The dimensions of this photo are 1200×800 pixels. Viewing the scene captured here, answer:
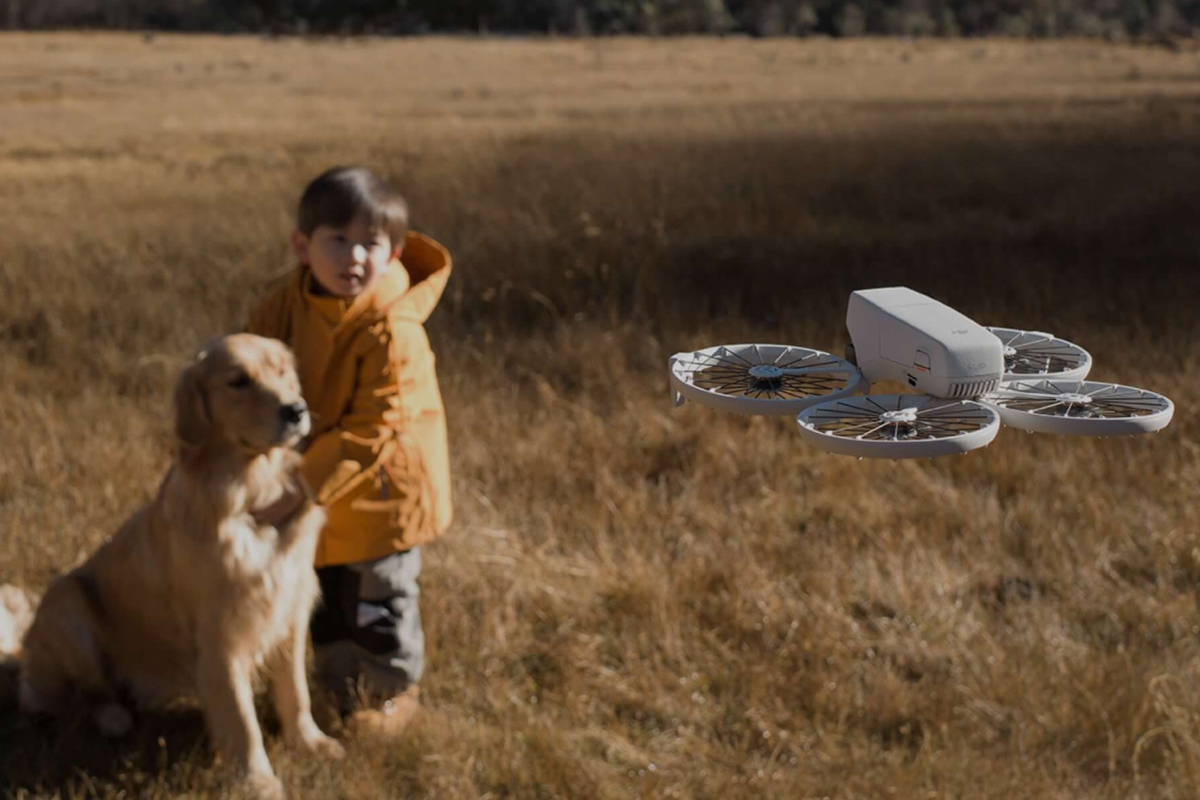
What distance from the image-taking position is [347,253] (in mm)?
2998

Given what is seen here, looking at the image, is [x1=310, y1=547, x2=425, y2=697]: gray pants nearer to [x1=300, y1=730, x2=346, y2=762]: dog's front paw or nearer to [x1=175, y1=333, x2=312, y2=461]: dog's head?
[x1=300, y1=730, x2=346, y2=762]: dog's front paw

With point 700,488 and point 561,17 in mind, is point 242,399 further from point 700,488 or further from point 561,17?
point 561,17

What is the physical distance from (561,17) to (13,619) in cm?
3813

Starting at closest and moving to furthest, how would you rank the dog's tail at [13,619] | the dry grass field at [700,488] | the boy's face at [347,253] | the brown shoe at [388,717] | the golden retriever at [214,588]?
the boy's face at [347,253] < the golden retriever at [214,588] < the dry grass field at [700,488] < the brown shoe at [388,717] < the dog's tail at [13,619]

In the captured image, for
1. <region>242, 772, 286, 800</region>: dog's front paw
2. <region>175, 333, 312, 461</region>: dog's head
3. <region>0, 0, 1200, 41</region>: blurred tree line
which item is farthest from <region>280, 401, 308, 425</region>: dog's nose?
<region>0, 0, 1200, 41</region>: blurred tree line

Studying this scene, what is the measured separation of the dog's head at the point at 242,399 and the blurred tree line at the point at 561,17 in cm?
3320

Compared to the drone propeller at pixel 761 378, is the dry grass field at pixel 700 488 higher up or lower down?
lower down

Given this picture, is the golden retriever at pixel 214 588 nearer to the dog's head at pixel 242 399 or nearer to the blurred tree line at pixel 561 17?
the dog's head at pixel 242 399

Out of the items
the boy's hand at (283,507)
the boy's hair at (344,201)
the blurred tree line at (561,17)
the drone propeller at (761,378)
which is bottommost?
the boy's hand at (283,507)

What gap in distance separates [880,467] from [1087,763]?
2067 millimetres

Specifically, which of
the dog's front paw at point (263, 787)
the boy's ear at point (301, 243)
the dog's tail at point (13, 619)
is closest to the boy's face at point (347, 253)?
the boy's ear at point (301, 243)

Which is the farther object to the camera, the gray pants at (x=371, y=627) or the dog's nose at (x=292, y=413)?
the gray pants at (x=371, y=627)

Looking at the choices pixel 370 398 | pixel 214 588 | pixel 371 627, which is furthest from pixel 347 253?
pixel 371 627

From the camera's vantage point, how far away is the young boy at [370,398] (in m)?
3.04
